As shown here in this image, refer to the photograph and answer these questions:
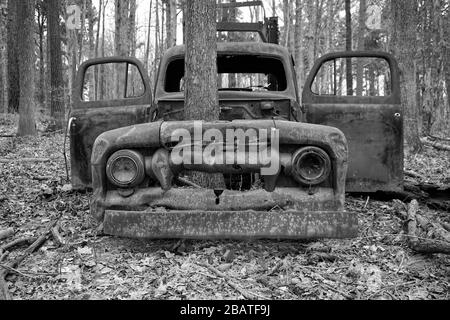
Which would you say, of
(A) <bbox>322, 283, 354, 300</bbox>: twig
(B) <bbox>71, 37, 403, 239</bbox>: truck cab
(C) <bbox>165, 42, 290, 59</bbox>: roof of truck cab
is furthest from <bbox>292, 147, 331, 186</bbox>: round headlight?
(C) <bbox>165, 42, 290, 59</bbox>: roof of truck cab

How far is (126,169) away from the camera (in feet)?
10.4

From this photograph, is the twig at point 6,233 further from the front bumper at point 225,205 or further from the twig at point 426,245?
the twig at point 426,245

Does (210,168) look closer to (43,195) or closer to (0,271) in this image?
(0,271)

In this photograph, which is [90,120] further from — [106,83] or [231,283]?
[106,83]

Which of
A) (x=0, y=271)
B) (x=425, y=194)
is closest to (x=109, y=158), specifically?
(x=0, y=271)

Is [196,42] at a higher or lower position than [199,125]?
higher

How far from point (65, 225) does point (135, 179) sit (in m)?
1.25

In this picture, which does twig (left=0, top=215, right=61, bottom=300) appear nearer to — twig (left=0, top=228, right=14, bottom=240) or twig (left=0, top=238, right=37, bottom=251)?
twig (left=0, top=238, right=37, bottom=251)

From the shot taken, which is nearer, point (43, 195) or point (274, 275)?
point (274, 275)

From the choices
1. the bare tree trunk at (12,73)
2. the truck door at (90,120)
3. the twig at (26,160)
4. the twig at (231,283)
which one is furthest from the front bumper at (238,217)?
the bare tree trunk at (12,73)

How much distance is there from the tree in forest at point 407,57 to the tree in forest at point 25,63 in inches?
358

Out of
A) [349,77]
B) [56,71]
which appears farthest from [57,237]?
[349,77]

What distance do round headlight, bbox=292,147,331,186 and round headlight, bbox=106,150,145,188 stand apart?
46.6 inches

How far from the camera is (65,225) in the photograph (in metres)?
3.93
